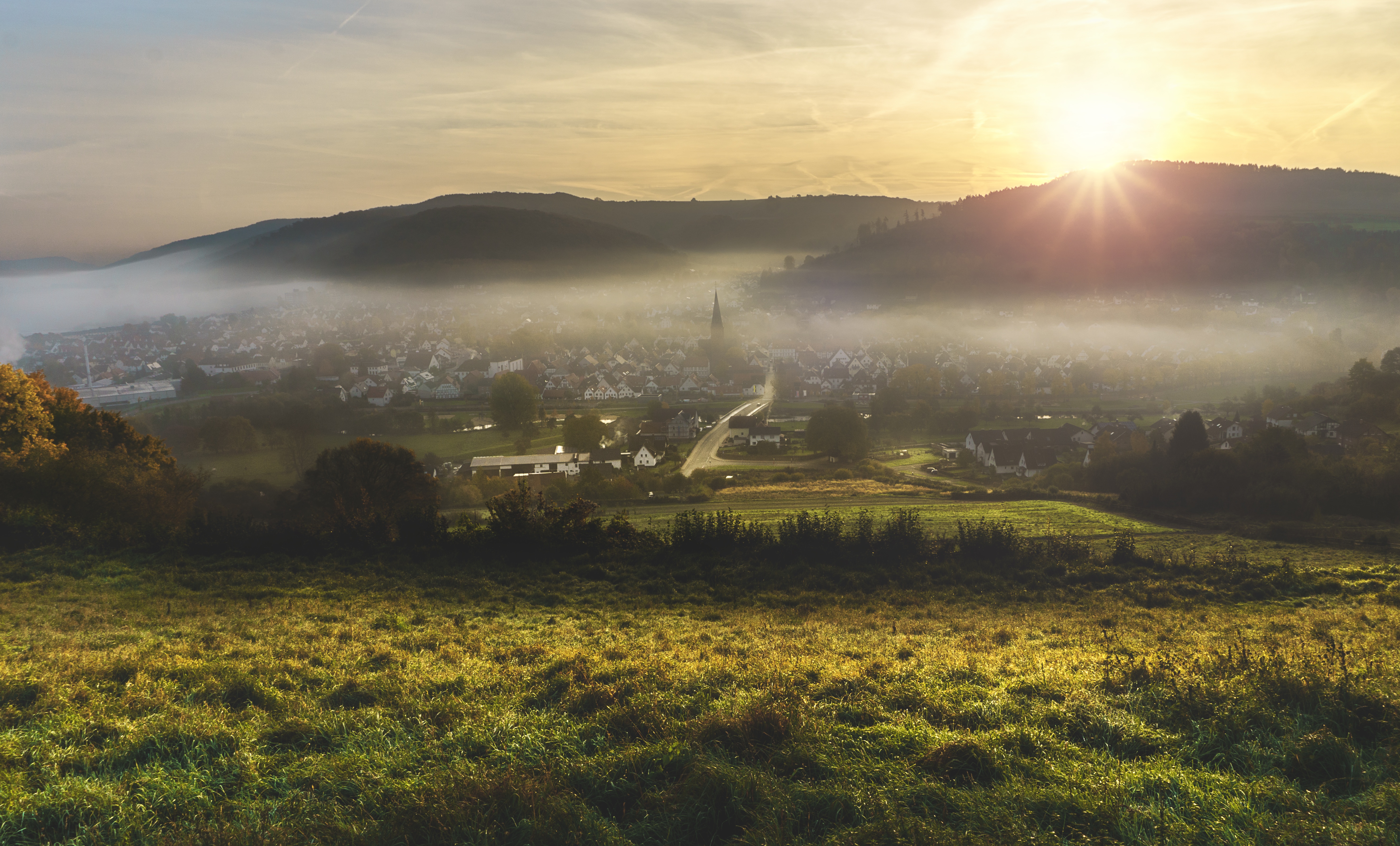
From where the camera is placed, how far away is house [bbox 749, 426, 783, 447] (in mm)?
41312

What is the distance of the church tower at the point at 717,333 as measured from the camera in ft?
230

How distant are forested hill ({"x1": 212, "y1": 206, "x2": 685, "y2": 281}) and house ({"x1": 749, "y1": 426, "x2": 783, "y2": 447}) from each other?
56123 millimetres

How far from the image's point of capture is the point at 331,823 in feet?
10.2

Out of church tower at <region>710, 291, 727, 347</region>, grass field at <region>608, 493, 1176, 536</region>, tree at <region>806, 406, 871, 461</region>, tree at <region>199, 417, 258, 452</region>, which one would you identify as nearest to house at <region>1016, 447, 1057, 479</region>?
tree at <region>806, 406, 871, 461</region>

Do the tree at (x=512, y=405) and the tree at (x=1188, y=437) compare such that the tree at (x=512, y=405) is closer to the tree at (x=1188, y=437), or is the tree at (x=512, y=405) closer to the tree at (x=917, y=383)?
the tree at (x=917, y=383)

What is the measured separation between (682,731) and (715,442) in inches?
1505

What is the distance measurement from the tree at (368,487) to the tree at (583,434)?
52.8 feet

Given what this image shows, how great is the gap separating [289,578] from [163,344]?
41717mm

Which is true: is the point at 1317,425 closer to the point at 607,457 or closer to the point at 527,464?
the point at 607,457

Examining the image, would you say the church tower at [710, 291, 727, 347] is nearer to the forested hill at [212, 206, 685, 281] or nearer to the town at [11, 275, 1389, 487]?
the town at [11, 275, 1389, 487]

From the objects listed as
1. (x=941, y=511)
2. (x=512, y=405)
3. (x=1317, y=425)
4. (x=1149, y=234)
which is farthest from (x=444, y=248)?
(x=1149, y=234)

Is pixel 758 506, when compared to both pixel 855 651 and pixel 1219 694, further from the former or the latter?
pixel 1219 694

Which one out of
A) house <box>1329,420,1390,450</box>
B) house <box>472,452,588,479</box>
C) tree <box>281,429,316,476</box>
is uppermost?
tree <box>281,429,316,476</box>

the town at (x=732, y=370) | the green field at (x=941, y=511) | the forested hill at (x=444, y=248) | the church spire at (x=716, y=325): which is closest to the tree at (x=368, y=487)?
the green field at (x=941, y=511)
